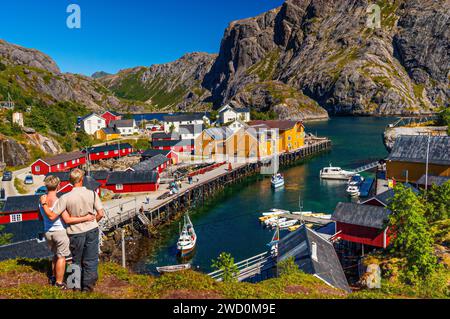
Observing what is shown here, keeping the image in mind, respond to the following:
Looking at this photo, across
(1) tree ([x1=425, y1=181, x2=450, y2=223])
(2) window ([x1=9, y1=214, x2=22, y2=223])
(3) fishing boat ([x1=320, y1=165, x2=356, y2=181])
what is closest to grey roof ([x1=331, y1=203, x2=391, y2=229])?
(1) tree ([x1=425, y1=181, x2=450, y2=223])

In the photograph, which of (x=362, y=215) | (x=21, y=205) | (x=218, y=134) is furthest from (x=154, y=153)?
(x=362, y=215)

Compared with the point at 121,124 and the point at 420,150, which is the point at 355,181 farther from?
the point at 121,124

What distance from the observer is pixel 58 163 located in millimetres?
58938

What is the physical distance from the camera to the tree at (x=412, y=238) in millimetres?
18984

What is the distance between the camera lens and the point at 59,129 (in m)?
82.8

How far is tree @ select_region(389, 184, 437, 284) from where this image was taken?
1898 cm

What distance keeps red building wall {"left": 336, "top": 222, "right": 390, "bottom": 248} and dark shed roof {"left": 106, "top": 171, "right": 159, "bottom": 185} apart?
27.2m

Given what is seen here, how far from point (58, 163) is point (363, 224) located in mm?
48282

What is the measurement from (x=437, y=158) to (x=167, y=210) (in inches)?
1234

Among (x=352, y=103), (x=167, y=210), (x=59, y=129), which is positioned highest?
(x=352, y=103)

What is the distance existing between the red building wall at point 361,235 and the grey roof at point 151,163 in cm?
3395

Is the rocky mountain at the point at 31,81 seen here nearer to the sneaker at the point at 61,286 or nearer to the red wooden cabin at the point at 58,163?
the red wooden cabin at the point at 58,163
